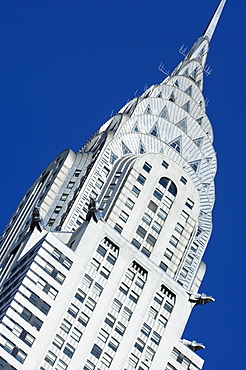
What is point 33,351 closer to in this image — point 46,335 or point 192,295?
point 46,335

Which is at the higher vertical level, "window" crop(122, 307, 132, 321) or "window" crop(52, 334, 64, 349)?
"window" crop(122, 307, 132, 321)

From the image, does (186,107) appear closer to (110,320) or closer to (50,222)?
(50,222)

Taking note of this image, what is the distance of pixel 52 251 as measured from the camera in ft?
492

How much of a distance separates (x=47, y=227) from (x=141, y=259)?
50.9 feet

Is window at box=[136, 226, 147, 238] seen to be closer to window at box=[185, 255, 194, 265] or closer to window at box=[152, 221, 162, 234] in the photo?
window at box=[152, 221, 162, 234]

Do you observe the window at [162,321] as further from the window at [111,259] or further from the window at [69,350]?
the window at [69,350]

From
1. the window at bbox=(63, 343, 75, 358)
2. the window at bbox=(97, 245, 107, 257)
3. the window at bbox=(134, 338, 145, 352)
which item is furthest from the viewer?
the window at bbox=(97, 245, 107, 257)

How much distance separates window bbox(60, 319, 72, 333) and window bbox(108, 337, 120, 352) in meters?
5.93

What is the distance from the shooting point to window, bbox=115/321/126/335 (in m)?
150

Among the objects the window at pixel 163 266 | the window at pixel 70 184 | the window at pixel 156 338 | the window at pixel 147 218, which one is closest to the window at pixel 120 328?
the window at pixel 156 338

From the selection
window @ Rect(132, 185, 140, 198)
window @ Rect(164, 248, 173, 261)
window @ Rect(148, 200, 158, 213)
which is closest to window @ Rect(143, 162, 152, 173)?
window @ Rect(132, 185, 140, 198)

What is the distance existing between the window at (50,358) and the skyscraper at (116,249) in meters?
0.12

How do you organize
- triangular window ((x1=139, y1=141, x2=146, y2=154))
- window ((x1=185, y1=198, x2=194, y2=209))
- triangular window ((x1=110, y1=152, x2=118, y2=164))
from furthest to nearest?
triangular window ((x1=139, y1=141, x2=146, y2=154)) → triangular window ((x1=110, y1=152, x2=118, y2=164)) → window ((x1=185, y1=198, x2=194, y2=209))

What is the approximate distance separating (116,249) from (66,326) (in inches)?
594
